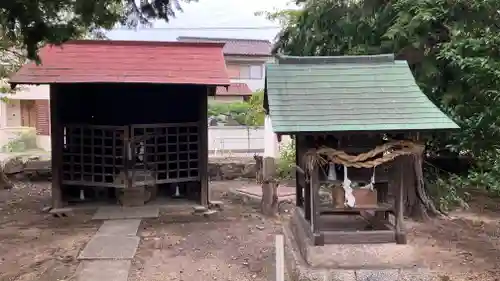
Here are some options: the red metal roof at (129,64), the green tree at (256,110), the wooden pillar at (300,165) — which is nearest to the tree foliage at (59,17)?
the red metal roof at (129,64)

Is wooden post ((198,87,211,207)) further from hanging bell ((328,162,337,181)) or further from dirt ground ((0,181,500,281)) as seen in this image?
hanging bell ((328,162,337,181))

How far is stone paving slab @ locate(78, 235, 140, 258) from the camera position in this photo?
644 cm

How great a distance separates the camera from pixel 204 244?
7168 mm

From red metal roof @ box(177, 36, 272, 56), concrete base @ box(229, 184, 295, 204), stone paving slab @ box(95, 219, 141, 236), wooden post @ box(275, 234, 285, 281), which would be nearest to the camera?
wooden post @ box(275, 234, 285, 281)

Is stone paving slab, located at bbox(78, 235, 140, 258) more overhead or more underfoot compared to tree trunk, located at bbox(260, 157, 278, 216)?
more underfoot

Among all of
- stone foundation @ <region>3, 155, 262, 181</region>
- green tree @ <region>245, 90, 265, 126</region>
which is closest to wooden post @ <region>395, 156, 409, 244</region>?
stone foundation @ <region>3, 155, 262, 181</region>

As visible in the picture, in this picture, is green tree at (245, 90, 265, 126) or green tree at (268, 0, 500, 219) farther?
green tree at (245, 90, 265, 126)

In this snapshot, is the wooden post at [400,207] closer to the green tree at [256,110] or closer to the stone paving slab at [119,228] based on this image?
the stone paving slab at [119,228]

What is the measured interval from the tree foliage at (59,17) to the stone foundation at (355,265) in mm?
3565

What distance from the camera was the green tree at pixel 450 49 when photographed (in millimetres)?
6945

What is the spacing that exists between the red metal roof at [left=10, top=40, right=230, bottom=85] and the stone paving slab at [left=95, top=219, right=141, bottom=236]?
231 centimetres

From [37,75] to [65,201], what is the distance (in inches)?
101

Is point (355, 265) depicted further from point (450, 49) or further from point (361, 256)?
point (450, 49)

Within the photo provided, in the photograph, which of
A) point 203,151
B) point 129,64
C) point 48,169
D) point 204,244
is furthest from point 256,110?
point 204,244
